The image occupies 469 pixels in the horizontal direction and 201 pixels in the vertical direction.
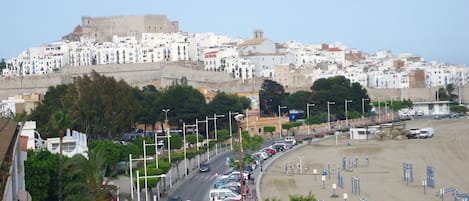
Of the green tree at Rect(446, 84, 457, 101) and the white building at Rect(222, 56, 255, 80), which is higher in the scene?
the white building at Rect(222, 56, 255, 80)

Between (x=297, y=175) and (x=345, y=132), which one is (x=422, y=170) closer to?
(x=297, y=175)

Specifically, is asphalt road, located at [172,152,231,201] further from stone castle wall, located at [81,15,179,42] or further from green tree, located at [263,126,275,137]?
stone castle wall, located at [81,15,179,42]

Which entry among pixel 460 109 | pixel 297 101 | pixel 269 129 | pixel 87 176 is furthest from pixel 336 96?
pixel 87 176

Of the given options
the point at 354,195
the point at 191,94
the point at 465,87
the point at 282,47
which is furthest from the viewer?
the point at 282,47

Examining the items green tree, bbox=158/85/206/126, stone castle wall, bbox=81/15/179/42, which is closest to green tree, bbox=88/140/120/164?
green tree, bbox=158/85/206/126

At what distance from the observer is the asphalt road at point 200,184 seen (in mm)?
31136

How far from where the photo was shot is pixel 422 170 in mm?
39062

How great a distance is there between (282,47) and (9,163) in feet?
392

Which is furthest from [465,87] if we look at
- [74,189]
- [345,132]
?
[74,189]

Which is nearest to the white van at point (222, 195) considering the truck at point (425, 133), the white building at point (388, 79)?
the truck at point (425, 133)

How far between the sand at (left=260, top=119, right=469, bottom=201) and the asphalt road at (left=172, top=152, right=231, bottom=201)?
1.93 metres

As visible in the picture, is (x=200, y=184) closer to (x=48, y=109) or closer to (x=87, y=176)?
(x=87, y=176)

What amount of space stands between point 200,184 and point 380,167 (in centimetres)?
960

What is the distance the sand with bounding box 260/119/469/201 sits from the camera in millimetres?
31922
